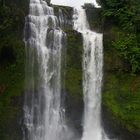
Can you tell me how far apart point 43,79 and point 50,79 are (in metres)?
0.42

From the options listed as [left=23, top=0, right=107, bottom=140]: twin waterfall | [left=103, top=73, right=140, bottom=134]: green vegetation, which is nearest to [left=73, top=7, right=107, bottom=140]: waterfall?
[left=23, top=0, right=107, bottom=140]: twin waterfall

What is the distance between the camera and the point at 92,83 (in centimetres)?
2430

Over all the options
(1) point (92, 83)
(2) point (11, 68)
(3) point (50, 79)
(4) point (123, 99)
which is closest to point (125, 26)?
(1) point (92, 83)

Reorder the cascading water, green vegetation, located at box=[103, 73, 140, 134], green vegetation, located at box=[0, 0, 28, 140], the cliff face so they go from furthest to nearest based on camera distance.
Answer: green vegetation, located at box=[103, 73, 140, 134] < the cascading water < the cliff face < green vegetation, located at box=[0, 0, 28, 140]

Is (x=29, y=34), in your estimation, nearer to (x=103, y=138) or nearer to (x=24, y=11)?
(x=24, y=11)

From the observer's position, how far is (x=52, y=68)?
77.5 feet

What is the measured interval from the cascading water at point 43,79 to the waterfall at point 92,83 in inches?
55.1

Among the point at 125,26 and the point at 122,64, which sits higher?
the point at 125,26

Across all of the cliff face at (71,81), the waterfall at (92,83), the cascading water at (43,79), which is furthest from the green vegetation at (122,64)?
the cascading water at (43,79)

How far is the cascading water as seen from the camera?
22.9 m

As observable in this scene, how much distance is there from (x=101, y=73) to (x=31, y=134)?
18.4 feet

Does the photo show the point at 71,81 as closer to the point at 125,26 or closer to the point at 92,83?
the point at 92,83

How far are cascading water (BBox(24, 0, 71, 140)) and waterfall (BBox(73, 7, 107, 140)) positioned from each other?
1.40 meters

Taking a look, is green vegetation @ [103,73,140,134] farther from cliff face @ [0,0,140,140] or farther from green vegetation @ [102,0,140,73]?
green vegetation @ [102,0,140,73]
